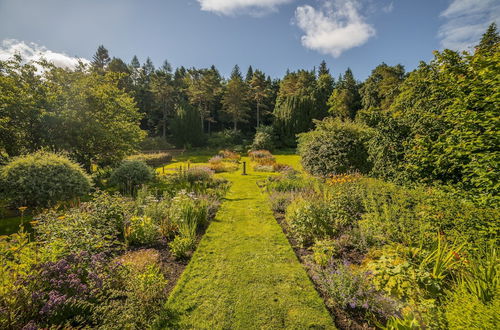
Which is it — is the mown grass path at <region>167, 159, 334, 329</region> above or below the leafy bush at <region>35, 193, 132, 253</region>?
below

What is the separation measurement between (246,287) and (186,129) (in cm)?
3238

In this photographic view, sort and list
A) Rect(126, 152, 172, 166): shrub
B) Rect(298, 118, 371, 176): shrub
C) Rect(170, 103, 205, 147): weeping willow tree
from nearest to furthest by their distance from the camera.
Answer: Rect(298, 118, 371, 176): shrub, Rect(126, 152, 172, 166): shrub, Rect(170, 103, 205, 147): weeping willow tree

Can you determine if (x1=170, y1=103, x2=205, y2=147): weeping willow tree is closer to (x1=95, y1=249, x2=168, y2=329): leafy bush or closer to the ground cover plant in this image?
the ground cover plant

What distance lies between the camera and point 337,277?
335 cm

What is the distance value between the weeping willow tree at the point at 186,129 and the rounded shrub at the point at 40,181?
25.4 metres

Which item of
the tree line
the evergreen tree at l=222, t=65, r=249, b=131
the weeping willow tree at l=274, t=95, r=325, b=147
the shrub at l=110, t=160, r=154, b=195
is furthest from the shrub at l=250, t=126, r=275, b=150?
the shrub at l=110, t=160, r=154, b=195

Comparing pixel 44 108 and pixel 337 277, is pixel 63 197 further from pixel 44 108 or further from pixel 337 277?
pixel 337 277

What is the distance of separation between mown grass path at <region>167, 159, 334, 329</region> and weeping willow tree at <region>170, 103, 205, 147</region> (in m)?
29.6

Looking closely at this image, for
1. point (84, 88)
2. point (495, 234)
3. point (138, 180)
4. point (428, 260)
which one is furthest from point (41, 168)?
point (495, 234)

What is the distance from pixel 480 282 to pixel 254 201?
7.03 metres

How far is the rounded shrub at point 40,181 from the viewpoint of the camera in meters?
6.69

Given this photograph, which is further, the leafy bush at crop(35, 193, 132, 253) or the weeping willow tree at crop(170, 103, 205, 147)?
the weeping willow tree at crop(170, 103, 205, 147)

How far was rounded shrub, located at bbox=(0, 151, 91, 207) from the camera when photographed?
6.69 metres

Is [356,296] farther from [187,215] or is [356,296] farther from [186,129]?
[186,129]
